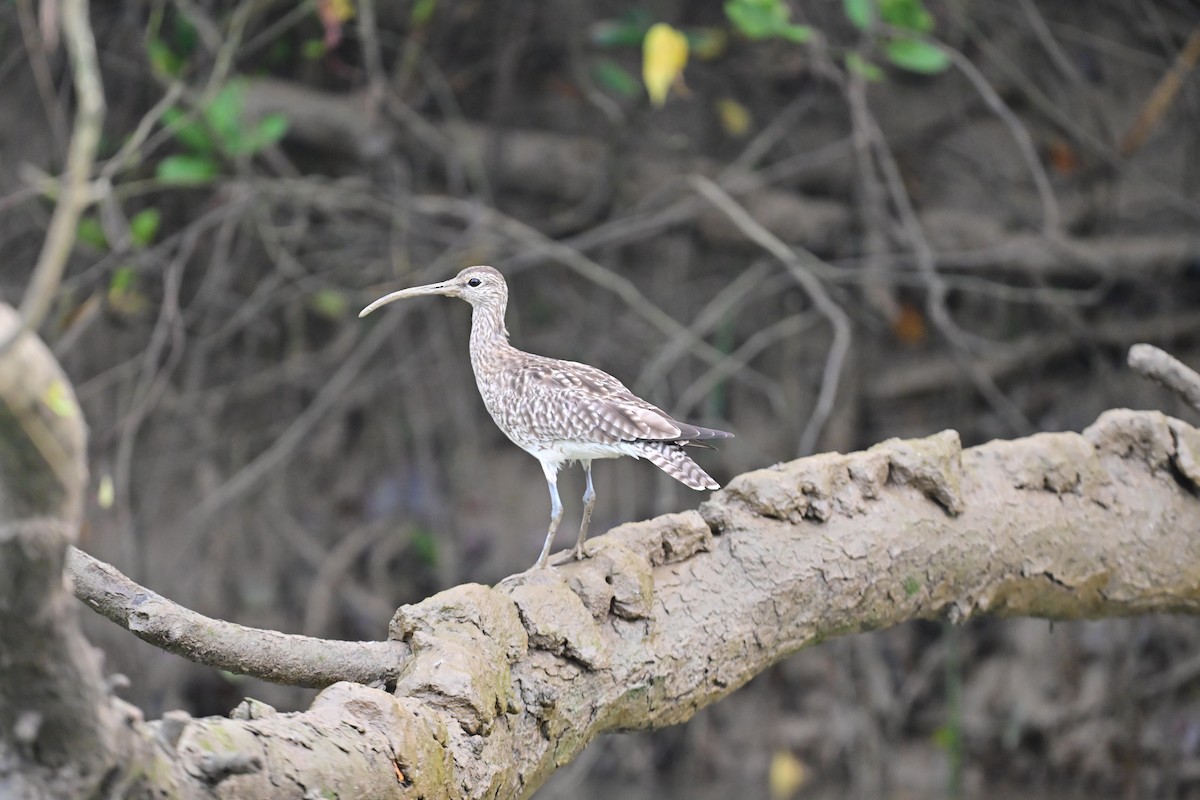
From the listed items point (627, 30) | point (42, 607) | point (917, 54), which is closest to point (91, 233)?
point (627, 30)

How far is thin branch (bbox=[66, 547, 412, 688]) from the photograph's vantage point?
1.82 metres

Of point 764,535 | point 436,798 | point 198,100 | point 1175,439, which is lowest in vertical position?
point 1175,439

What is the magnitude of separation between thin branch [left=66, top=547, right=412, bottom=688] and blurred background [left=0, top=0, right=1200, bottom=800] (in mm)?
2946

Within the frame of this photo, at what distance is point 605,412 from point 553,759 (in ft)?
2.11

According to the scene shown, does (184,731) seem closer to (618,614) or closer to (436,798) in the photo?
(436,798)

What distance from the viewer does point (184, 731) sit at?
4.76 feet

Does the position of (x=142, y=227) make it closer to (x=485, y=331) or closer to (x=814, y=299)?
(x=485, y=331)

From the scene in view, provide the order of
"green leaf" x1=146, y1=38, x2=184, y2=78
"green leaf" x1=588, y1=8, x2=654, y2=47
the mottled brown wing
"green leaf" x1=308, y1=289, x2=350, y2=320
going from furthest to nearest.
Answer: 1. "green leaf" x1=308, y1=289, x2=350, y2=320
2. "green leaf" x1=588, y1=8, x2=654, y2=47
3. "green leaf" x1=146, y1=38, x2=184, y2=78
4. the mottled brown wing

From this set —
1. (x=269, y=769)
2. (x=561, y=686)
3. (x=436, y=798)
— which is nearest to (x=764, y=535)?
(x=561, y=686)

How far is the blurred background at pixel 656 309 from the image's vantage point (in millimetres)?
5020

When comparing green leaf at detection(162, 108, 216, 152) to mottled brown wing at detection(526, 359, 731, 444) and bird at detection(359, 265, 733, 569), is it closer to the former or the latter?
bird at detection(359, 265, 733, 569)

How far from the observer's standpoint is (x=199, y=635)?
1.82m

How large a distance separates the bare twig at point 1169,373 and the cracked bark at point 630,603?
0.09m

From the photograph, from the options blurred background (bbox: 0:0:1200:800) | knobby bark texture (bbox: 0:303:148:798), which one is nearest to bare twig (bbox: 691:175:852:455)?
blurred background (bbox: 0:0:1200:800)
